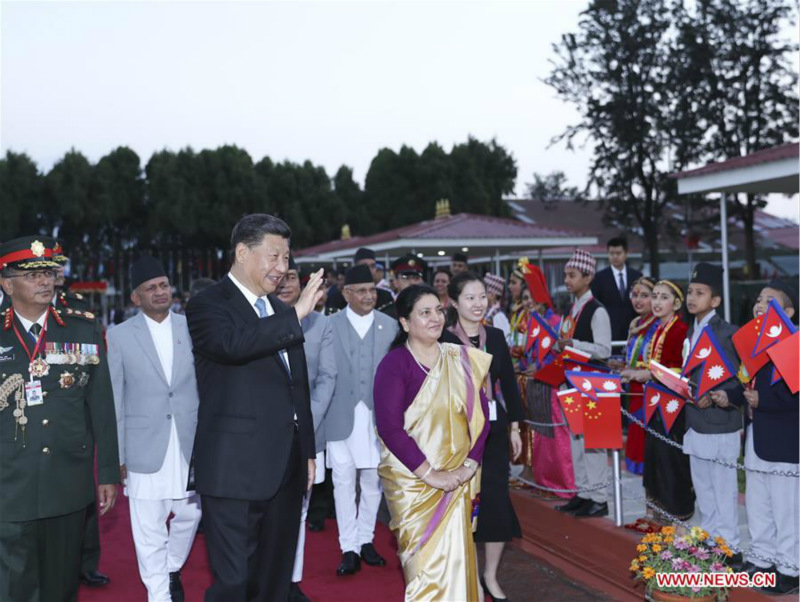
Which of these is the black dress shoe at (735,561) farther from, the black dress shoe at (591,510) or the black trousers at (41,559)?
the black trousers at (41,559)

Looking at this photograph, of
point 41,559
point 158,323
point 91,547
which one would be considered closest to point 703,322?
point 158,323

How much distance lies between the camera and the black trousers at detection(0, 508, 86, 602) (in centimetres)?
346

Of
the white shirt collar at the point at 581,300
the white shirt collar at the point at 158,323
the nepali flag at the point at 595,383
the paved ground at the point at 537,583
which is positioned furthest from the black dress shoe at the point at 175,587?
the white shirt collar at the point at 581,300

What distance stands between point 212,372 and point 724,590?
275 cm

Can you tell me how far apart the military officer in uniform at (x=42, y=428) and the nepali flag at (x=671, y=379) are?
334cm

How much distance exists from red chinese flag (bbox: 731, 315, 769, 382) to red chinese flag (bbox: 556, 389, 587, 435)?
1.40 metres

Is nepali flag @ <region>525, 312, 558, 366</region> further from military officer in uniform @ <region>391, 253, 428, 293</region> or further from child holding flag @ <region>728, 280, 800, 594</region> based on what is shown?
child holding flag @ <region>728, 280, 800, 594</region>

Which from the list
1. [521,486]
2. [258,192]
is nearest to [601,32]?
[258,192]

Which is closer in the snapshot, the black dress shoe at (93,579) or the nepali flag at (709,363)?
the nepali flag at (709,363)

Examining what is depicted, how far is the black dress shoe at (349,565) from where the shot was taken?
542 cm

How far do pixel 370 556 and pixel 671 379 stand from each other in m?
2.37

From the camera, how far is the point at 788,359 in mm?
4309

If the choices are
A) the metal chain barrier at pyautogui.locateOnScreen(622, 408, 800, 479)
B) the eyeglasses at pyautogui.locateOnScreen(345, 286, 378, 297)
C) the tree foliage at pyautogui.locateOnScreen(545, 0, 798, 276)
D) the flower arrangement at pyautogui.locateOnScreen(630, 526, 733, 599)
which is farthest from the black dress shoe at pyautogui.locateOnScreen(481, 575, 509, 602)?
the tree foliage at pyautogui.locateOnScreen(545, 0, 798, 276)

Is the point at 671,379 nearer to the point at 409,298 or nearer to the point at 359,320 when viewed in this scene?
the point at 409,298
